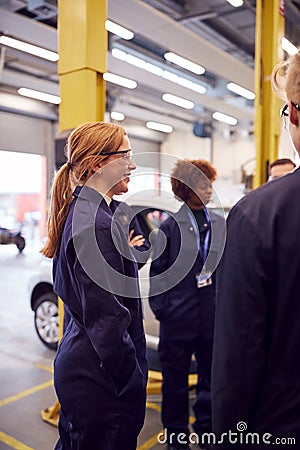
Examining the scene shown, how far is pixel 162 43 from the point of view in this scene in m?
6.40

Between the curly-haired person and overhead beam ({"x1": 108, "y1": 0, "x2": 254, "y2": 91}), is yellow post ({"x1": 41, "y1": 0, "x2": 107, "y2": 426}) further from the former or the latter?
overhead beam ({"x1": 108, "y1": 0, "x2": 254, "y2": 91})

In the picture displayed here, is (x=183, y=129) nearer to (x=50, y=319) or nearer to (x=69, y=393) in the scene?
(x=50, y=319)

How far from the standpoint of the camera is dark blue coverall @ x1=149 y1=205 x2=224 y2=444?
262cm

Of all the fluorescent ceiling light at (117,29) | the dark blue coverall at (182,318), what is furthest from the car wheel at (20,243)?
the dark blue coverall at (182,318)

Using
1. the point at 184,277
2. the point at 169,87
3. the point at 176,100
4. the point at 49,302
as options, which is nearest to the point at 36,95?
the point at 169,87

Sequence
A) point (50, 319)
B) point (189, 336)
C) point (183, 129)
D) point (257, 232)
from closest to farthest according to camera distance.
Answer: point (257, 232)
point (189, 336)
point (50, 319)
point (183, 129)

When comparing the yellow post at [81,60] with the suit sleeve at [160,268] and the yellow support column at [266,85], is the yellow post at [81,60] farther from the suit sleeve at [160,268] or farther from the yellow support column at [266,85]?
the yellow support column at [266,85]

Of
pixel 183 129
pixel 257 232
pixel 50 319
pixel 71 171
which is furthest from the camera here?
→ pixel 183 129

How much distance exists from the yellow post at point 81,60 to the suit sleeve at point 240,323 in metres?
2.00

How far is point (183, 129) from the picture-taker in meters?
17.4

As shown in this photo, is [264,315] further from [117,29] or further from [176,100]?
[176,100]

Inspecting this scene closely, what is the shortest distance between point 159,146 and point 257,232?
17328 millimetres

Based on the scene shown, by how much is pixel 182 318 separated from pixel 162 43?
16.5ft

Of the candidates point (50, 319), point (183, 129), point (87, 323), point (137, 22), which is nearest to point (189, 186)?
point (87, 323)
